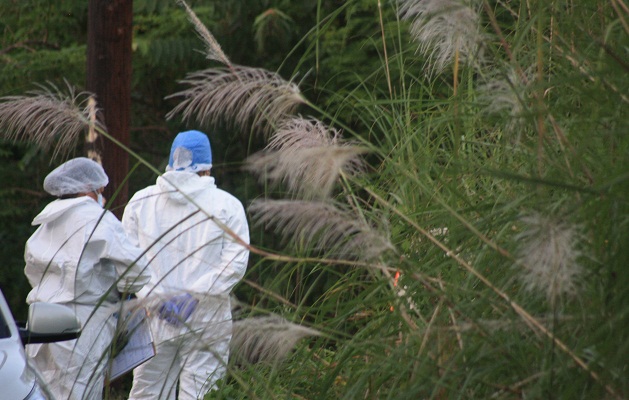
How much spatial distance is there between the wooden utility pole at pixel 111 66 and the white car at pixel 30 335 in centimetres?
517

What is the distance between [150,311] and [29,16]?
1088cm

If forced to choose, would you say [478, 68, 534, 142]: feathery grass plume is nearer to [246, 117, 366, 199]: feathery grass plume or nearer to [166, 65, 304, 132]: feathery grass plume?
[246, 117, 366, 199]: feathery grass plume

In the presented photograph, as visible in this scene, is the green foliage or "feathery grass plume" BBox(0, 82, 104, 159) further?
"feathery grass plume" BBox(0, 82, 104, 159)

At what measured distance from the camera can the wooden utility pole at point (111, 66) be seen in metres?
9.41

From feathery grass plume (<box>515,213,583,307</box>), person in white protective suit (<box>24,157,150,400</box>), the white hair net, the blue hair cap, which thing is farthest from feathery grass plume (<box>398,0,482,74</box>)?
the blue hair cap

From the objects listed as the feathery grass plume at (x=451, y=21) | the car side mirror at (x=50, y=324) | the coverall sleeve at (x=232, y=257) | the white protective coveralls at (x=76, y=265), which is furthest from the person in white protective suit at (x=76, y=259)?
the feathery grass plume at (x=451, y=21)

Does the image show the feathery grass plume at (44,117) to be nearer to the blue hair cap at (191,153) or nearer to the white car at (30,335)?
the white car at (30,335)

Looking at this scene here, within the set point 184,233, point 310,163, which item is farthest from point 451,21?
point 184,233

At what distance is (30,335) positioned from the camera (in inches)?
154

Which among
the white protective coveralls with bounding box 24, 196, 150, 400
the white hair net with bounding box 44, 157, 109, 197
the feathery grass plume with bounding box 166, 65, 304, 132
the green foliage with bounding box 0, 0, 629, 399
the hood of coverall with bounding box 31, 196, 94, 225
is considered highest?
the feathery grass plume with bounding box 166, 65, 304, 132

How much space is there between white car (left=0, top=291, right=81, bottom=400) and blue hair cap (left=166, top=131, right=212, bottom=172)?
113 inches

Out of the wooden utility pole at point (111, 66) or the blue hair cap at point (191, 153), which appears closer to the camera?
the blue hair cap at point (191, 153)

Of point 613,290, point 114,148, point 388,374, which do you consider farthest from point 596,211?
point 114,148

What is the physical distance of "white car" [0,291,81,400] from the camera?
3.74 meters
